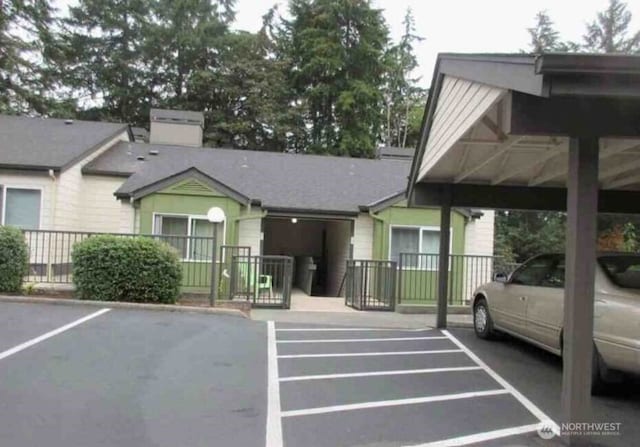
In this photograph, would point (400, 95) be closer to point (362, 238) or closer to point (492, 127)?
point (362, 238)

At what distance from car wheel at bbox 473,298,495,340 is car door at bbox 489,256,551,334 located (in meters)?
0.38

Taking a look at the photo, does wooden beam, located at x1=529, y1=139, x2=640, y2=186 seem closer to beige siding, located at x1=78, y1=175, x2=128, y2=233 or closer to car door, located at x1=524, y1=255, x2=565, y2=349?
car door, located at x1=524, y1=255, x2=565, y2=349

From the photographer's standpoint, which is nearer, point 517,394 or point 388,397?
point 388,397

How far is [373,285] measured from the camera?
13812 mm

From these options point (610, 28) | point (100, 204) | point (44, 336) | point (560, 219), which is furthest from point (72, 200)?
point (610, 28)

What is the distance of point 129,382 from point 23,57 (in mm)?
30429

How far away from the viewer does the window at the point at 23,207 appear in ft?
52.1

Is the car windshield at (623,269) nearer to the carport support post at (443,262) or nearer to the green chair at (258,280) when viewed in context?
the carport support post at (443,262)

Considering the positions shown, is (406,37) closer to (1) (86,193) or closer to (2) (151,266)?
(1) (86,193)

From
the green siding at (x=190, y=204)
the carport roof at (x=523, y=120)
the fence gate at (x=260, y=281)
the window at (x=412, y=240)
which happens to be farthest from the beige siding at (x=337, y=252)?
the carport roof at (x=523, y=120)

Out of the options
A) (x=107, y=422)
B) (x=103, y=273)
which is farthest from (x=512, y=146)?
(x=103, y=273)

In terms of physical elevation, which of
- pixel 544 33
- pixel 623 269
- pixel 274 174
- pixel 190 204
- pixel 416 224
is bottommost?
pixel 623 269

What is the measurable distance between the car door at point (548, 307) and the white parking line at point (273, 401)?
3470 millimetres

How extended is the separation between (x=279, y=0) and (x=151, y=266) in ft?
106
